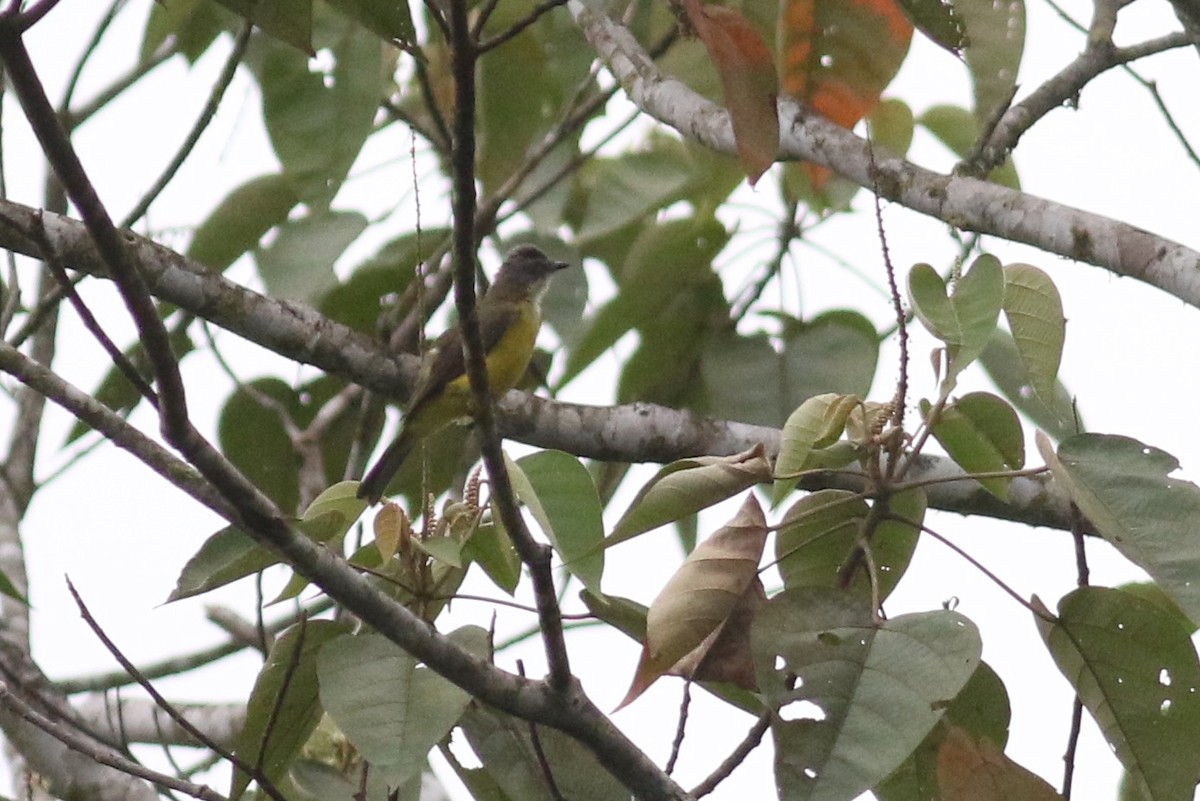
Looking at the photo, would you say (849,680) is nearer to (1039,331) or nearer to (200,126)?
(1039,331)

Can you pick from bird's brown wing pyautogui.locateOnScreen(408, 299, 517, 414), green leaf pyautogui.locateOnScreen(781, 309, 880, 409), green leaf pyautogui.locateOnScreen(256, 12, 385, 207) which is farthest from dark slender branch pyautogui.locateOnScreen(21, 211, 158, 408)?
green leaf pyautogui.locateOnScreen(781, 309, 880, 409)

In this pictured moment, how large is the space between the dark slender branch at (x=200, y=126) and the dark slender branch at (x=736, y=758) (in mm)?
2026

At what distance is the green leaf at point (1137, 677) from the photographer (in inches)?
83.9

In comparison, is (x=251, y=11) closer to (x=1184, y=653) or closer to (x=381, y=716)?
(x=381, y=716)

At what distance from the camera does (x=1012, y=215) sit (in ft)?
9.05

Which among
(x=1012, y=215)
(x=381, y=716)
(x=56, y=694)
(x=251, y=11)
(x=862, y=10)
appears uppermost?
(x=862, y=10)

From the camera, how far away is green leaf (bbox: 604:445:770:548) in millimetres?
2143

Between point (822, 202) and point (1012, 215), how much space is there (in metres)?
1.59

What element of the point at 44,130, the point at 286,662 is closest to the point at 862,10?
the point at 286,662

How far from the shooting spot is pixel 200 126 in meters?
3.71

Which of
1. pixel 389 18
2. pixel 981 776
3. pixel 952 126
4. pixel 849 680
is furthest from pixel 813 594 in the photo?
pixel 952 126

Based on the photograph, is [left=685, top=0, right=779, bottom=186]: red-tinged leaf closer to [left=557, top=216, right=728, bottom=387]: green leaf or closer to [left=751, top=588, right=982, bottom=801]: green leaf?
[left=751, top=588, right=982, bottom=801]: green leaf

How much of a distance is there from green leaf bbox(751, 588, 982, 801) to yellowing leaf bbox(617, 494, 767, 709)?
0.08 metres

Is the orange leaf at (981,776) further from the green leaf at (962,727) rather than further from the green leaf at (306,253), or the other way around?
the green leaf at (306,253)
